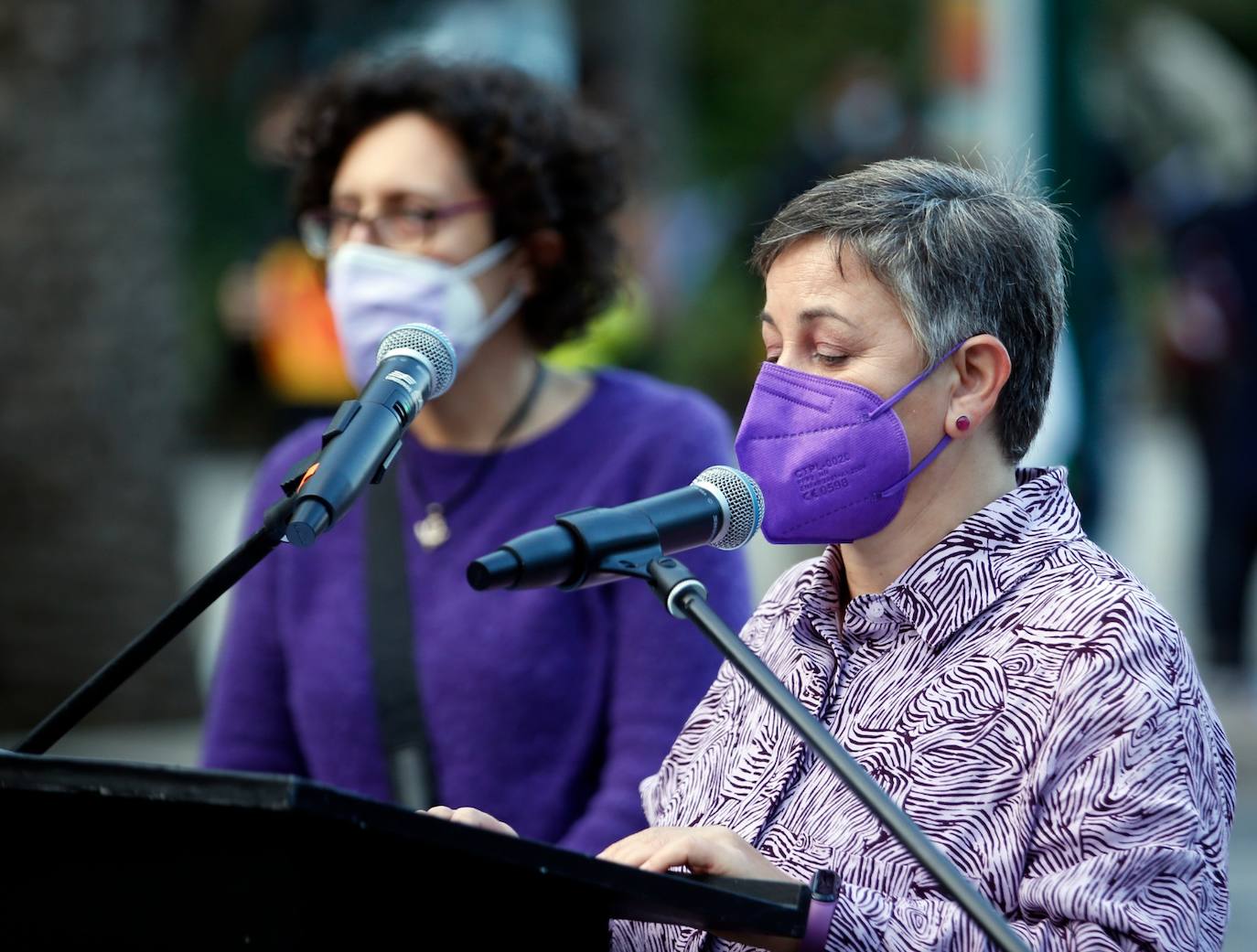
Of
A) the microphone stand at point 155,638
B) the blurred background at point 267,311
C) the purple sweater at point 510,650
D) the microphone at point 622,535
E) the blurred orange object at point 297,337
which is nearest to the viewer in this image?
the microphone at point 622,535

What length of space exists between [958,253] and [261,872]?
1.13 metres

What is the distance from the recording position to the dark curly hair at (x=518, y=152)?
367 cm

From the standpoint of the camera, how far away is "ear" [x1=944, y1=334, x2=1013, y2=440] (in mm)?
2326

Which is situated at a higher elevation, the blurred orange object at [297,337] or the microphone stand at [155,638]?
the blurred orange object at [297,337]

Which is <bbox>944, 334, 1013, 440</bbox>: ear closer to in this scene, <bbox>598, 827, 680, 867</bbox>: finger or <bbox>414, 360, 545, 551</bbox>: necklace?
<bbox>598, 827, 680, 867</bbox>: finger

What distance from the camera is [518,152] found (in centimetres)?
367

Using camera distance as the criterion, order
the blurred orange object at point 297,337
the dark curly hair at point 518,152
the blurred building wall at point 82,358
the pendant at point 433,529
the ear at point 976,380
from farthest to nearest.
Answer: the blurred orange object at point 297,337 < the blurred building wall at point 82,358 < the dark curly hair at point 518,152 < the pendant at point 433,529 < the ear at point 976,380

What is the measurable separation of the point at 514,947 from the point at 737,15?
68.0 ft

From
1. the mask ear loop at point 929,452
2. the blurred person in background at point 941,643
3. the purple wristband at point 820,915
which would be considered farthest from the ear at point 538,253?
the purple wristband at point 820,915

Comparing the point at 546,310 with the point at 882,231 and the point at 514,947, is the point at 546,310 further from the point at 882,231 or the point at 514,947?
the point at 514,947

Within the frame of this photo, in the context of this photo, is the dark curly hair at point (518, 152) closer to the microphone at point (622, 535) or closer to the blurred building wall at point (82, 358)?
the microphone at point (622, 535)

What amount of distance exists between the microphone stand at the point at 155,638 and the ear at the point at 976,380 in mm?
847

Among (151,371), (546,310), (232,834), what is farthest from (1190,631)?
(232,834)

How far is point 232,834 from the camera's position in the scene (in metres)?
1.76
